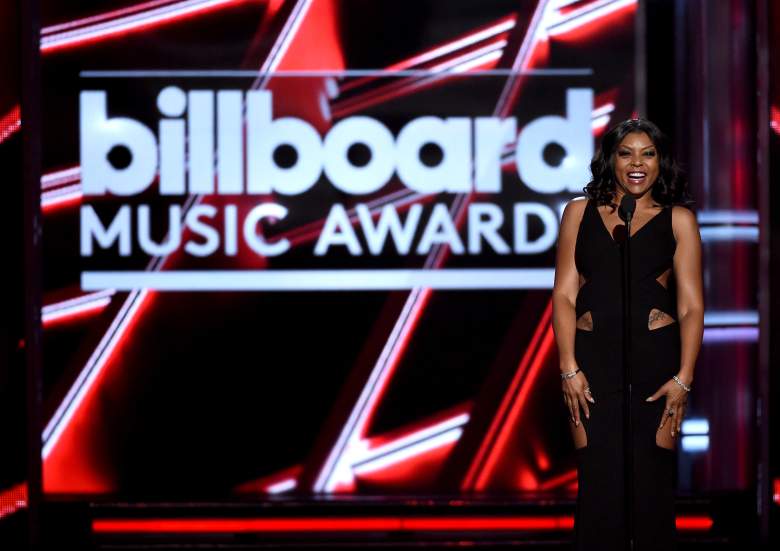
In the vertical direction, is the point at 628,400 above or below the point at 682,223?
below

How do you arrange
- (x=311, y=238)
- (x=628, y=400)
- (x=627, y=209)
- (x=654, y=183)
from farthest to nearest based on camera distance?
(x=311, y=238)
(x=654, y=183)
(x=628, y=400)
(x=627, y=209)

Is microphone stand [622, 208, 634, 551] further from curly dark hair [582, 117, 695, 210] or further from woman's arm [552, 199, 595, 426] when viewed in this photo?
curly dark hair [582, 117, 695, 210]

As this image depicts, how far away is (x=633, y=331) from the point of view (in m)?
2.39

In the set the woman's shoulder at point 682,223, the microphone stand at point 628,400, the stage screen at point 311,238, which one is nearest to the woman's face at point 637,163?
the woman's shoulder at point 682,223

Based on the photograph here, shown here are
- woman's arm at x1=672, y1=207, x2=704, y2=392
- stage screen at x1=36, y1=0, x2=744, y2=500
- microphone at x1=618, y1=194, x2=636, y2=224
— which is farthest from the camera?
stage screen at x1=36, y1=0, x2=744, y2=500

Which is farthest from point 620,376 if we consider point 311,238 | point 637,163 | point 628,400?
point 311,238

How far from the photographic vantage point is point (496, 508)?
3695mm

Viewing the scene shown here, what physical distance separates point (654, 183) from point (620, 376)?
0.49m

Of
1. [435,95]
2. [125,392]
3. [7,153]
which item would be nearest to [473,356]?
[435,95]

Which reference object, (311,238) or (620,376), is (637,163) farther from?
(311,238)

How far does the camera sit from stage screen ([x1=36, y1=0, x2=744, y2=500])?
3.72 m

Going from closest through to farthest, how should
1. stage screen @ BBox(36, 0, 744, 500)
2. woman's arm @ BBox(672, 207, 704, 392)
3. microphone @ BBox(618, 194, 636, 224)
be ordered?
1. microphone @ BBox(618, 194, 636, 224)
2. woman's arm @ BBox(672, 207, 704, 392)
3. stage screen @ BBox(36, 0, 744, 500)

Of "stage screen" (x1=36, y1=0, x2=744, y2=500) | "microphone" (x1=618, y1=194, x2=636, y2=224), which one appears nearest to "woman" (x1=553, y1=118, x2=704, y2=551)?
"microphone" (x1=618, y1=194, x2=636, y2=224)

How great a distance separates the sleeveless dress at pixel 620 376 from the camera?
2381mm
